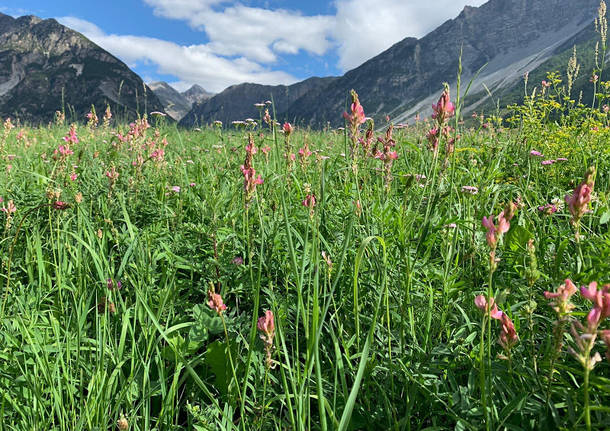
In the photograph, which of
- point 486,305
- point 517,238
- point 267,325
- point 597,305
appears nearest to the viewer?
point 597,305

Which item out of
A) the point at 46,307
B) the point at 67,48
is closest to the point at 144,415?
the point at 46,307

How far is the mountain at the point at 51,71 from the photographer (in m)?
125

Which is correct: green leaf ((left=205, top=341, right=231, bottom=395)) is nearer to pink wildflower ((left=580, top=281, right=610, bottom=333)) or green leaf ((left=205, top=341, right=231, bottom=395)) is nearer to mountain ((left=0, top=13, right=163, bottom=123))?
pink wildflower ((left=580, top=281, right=610, bottom=333))

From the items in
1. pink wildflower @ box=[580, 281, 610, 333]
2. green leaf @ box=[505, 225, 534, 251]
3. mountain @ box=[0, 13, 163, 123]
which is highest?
mountain @ box=[0, 13, 163, 123]

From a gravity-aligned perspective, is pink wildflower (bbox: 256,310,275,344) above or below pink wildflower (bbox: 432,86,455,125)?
below

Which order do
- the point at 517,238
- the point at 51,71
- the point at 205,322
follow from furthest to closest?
the point at 51,71 < the point at 517,238 < the point at 205,322

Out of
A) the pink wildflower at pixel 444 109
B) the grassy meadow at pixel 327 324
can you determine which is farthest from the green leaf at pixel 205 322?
the pink wildflower at pixel 444 109

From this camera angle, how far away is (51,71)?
146 meters

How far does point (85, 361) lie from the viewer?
1.55 m

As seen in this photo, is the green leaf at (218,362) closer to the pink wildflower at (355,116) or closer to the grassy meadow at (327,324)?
the grassy meadow at (327,324)

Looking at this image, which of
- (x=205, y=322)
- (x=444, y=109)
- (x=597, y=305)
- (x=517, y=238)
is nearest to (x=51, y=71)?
(x=205, y=322)

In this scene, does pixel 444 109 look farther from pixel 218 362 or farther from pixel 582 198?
pixel 218 362

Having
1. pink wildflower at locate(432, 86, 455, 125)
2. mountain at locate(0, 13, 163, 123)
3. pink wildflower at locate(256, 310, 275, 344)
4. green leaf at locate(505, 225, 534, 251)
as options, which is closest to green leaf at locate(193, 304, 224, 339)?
pink wildflower at locate(256, 310, 275, 344)

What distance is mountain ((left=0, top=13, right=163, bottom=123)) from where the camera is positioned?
125m
